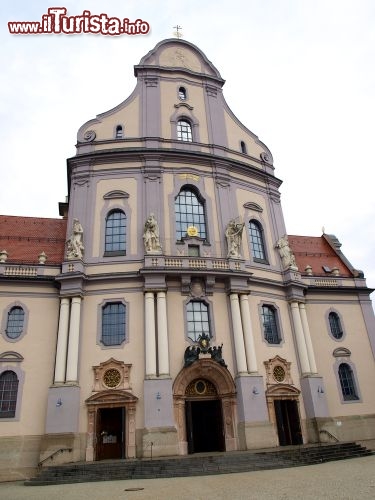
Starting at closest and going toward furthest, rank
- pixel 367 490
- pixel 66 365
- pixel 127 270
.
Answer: pixel 367 490 → pixel 66 365 → pixel 127 270

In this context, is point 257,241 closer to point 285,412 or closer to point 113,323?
point 285,412

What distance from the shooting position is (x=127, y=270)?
22250 mm

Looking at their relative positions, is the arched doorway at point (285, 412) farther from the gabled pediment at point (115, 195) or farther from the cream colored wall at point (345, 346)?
the gabled pediment at point (115, 195)

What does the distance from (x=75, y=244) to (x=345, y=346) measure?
17.5 meters

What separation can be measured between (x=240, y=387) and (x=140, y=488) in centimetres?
885

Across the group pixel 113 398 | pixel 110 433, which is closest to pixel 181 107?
pixel 113 398

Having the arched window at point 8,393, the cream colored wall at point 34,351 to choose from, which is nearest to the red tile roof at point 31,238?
the cream colored wall at point 34,351

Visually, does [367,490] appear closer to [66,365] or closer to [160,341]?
[160,341]

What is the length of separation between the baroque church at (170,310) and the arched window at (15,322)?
6 cm

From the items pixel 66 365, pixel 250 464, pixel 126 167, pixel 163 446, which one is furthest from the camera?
pixel 126 167

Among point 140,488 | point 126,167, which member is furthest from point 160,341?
point 126,167

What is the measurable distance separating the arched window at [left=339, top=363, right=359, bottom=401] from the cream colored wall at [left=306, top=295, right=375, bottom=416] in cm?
31

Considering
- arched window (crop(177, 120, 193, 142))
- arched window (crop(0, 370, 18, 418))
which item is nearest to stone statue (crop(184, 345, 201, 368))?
arched window (crop(0, 370, 18, 418))

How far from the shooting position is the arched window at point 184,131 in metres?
27.7
